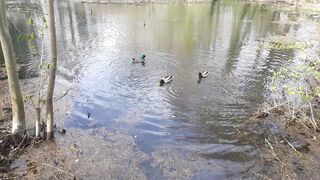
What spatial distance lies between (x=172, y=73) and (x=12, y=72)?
998cm

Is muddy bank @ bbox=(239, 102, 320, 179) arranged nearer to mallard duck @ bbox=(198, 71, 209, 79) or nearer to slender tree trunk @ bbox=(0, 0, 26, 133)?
mallard duck @ bbox=(198, 71, 209, 79)

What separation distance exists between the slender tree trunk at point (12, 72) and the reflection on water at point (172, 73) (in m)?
2.22

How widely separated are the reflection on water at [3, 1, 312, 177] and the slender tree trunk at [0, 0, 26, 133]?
87.5 inches

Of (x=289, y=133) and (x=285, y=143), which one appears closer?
(x=285, y=143)

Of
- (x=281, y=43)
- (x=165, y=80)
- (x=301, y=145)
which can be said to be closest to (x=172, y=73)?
(x=165, y=80)

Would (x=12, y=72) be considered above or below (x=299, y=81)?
above

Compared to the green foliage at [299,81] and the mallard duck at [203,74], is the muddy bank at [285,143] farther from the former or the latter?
the mallard duck at [203,74]

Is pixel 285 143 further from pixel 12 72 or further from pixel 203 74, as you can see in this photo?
pixel 12 72

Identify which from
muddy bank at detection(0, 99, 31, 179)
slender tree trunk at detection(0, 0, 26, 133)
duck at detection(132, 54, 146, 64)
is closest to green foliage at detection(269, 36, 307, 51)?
duck at detection(132, 54, 146, 64)

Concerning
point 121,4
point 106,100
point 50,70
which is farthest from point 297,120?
point 121,4

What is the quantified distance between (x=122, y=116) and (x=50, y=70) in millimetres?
4089

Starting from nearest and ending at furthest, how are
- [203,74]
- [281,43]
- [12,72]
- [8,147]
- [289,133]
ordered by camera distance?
[12,72] < [8,147] < [289,133] < [203,74] < [281,43]

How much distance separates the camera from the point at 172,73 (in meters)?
17.7

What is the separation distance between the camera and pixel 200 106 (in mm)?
13664
